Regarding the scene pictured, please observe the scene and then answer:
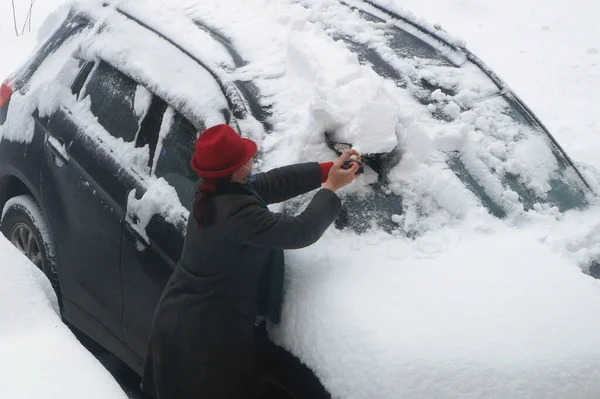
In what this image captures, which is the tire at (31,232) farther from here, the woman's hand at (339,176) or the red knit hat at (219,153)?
the woman's hand at (339,176)

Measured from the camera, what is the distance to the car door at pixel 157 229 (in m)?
2.88

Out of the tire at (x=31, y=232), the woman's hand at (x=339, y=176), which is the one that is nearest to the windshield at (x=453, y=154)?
the woman's hand at (x=339, y=176)

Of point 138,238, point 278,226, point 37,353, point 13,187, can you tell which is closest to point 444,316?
point 278,226

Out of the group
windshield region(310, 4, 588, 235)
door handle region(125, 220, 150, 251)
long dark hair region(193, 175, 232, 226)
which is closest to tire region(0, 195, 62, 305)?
door handle region(125, 220, 150, 251)

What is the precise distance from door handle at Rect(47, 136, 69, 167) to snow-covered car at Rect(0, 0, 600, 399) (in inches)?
0.5

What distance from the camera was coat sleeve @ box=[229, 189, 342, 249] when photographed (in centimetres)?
241

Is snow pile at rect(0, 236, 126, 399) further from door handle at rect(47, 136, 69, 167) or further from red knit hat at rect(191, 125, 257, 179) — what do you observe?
door handle at rect(47, 136, 69, 167)

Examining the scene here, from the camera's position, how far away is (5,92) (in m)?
4.00

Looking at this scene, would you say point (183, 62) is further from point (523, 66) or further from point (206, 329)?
point (523, 66)

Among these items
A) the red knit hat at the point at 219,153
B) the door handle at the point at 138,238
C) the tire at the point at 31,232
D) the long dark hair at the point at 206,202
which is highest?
the red knit hat at the point at 219,153

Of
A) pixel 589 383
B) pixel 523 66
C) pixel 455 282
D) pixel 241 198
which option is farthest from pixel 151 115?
pixel 523 66

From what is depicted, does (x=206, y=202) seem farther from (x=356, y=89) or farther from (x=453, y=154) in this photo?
(x=453, y=154)

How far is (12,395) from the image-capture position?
6.23 feet

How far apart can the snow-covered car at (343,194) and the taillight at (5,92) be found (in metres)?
0.02
